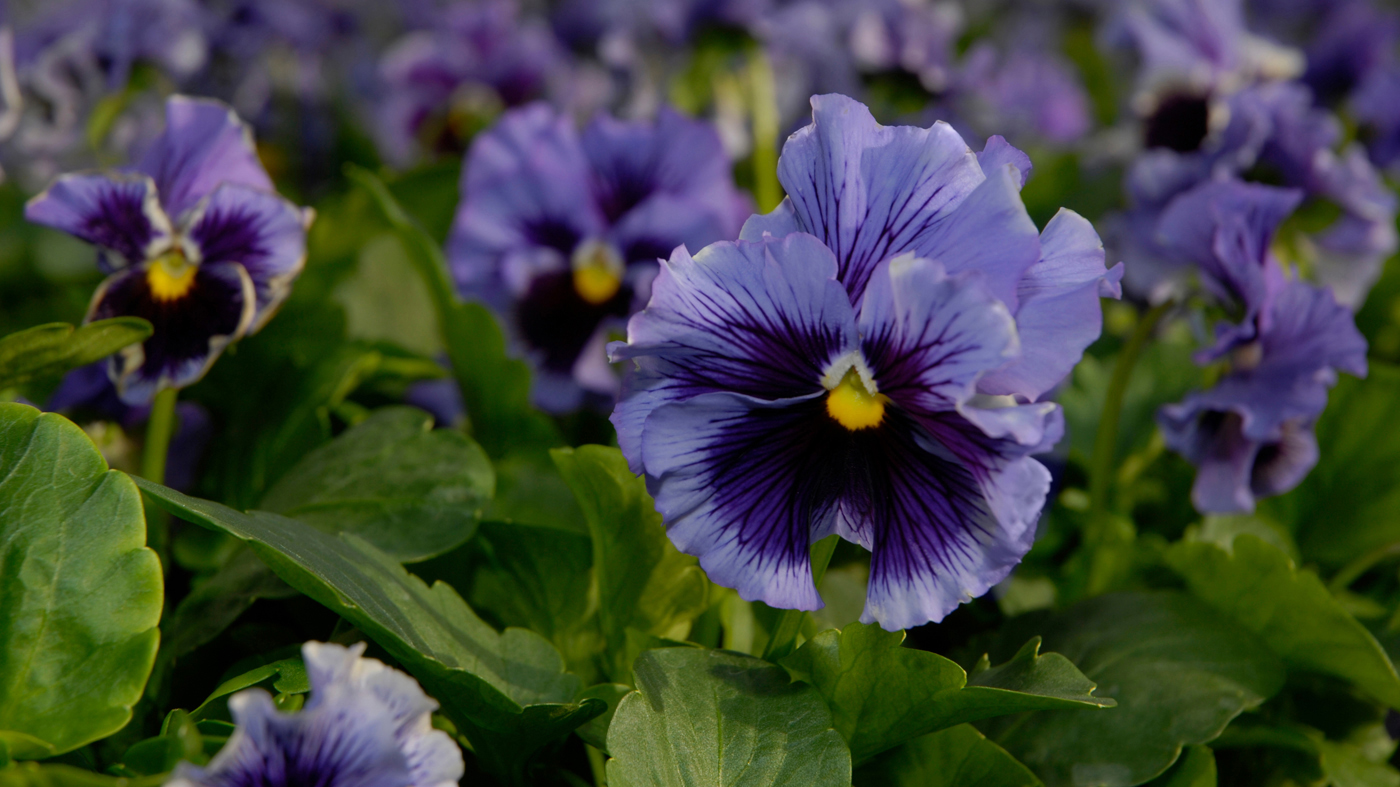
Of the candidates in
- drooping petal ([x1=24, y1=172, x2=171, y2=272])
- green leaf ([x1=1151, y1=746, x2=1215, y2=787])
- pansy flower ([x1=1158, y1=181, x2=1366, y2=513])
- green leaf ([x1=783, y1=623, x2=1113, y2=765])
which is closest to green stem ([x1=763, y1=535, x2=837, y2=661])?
green leaf ([x1=783, y1=623, x2=1113, y2=765])

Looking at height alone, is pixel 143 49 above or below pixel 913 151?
below

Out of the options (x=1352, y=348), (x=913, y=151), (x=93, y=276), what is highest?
(x=913, y=151)

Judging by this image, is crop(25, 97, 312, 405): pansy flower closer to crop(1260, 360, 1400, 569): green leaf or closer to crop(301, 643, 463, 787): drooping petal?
crop(301, 643, 463, 787): drooping petal

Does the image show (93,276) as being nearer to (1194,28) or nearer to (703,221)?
(703,221)

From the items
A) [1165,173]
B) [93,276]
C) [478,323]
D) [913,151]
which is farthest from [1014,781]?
[93,276]

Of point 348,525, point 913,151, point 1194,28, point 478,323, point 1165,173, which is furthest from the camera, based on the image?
point 1194,28

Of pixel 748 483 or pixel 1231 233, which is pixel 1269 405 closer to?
pixel 1231 233

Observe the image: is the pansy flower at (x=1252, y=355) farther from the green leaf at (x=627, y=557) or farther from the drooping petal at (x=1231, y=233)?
the green leaf at (x=627, y=557)
